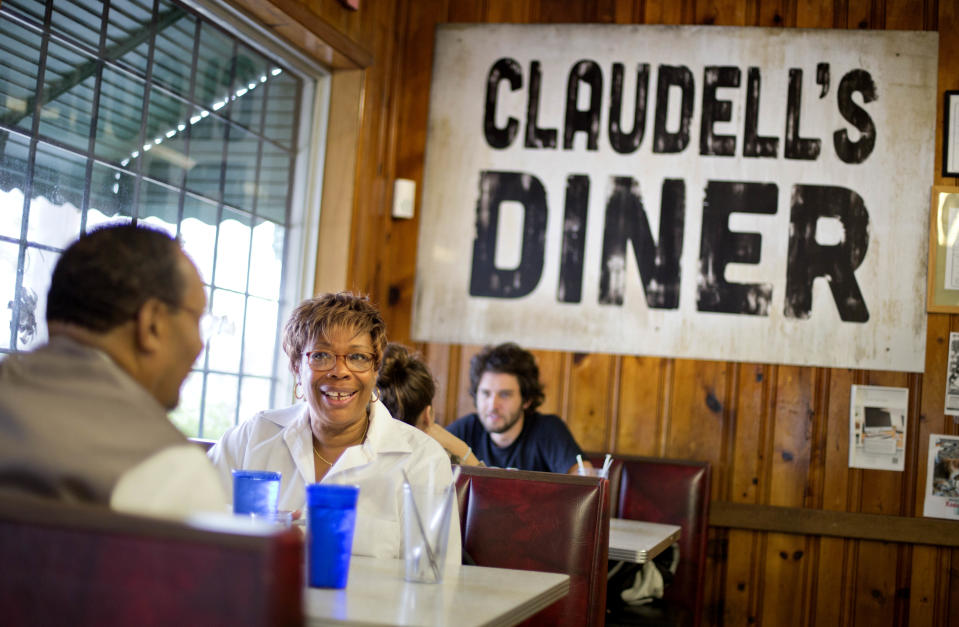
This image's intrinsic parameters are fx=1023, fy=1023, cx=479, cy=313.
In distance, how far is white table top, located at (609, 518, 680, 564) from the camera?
2625 millimetres

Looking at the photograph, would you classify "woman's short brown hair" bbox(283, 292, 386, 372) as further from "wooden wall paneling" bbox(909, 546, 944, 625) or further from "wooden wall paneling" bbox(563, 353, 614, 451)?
"wooden wall paneling" bbox(909, 546, 944, 625)

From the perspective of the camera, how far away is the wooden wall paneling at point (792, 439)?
4039 mm

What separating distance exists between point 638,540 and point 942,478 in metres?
1.75

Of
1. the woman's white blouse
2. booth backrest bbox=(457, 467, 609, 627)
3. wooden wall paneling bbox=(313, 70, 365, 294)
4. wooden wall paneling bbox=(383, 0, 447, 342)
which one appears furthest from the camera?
wooden wall paneling bbox=(383, 0, 447, 342)

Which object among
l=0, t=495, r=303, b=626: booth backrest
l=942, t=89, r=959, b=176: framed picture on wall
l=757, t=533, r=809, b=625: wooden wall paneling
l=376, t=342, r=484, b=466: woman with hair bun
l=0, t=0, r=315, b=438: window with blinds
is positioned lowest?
l=757, t=533, r=809, b=625: wooden wall paneling

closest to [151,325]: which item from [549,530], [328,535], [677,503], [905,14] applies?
[328,535]

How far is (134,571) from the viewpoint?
92 cm

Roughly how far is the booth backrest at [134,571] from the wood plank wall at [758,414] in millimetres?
3086

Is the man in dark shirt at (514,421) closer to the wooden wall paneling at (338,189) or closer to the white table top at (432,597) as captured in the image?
the wooden wall paneling at (338,189)

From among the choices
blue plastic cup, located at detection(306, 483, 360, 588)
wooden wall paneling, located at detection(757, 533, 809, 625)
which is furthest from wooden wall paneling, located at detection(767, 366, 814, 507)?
blue plastic cup, located at detection(306, 483, 360, 588)

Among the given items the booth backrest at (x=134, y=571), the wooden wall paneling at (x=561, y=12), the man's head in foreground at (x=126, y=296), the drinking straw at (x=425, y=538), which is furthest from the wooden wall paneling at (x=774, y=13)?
the booth backrest at (x=134, y=571)

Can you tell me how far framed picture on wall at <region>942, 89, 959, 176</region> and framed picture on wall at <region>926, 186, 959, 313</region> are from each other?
8 centimetres

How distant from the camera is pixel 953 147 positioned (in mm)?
4047

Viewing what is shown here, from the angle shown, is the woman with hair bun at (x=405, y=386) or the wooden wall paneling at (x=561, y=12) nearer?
the woman with hair bun at (x=405, y=386)
